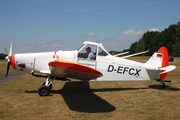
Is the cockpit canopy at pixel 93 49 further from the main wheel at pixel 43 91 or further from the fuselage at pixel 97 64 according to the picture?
the main wheel at pixel 43 91

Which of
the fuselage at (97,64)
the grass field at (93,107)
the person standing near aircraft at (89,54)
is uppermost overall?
the person standing near aircraft at (89,54)

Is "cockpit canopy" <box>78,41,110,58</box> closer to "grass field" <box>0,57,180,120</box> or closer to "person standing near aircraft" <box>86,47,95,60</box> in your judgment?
"person standing near aircraft" <box>86,47,95,60</box>

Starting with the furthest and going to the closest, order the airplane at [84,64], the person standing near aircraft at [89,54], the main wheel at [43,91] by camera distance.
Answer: the person standing near aircraft at [89,54] < the airplane at [84,64] < the main wheel at [43,91]

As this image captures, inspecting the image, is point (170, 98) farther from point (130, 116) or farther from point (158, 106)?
point (130, 116)

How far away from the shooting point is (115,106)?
6.62 metres

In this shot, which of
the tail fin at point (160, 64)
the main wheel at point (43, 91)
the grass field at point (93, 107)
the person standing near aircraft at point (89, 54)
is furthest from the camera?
the tail fin at point (160, 64)

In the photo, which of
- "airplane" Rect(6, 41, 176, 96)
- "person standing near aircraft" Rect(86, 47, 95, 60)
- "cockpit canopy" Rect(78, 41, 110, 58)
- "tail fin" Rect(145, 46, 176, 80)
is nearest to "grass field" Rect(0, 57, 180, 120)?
"airplane" Rect(6, 41, 176, 96)

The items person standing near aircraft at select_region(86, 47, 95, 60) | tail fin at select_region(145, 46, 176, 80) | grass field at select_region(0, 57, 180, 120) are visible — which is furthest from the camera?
tail fin at select_region(145, 46, 176, 80)

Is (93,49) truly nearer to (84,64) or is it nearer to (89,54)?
(89,54)

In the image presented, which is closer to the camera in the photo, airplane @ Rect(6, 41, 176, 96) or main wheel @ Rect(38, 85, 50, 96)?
main wheel @ Rect(38, 85, 50, 96)

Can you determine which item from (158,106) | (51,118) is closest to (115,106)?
(158,106)

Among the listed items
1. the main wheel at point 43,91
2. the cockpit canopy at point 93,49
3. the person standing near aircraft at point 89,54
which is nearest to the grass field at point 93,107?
the main wheel at point 43,91

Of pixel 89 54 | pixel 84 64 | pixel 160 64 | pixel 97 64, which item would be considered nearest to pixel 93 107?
pixel 84 64

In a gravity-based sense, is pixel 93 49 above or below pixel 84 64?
above
